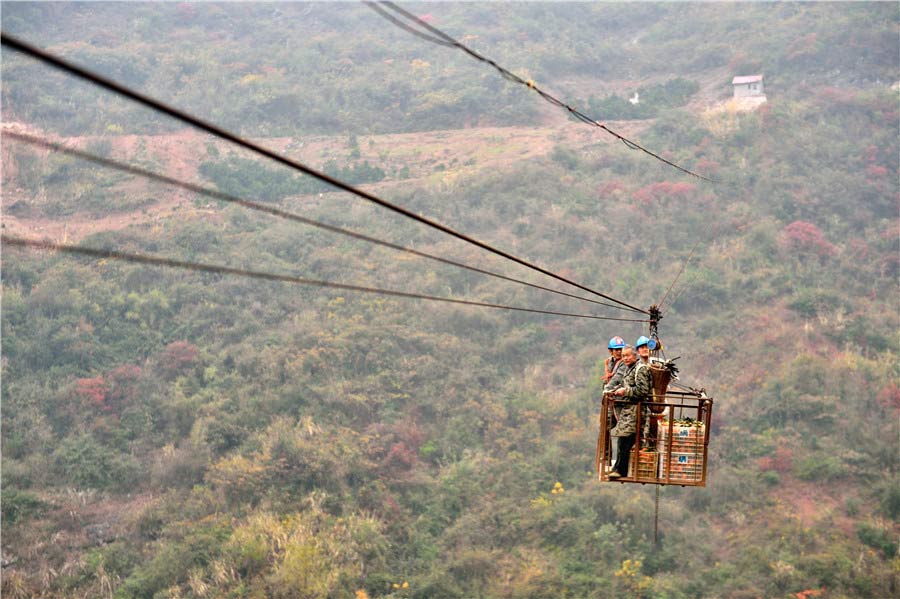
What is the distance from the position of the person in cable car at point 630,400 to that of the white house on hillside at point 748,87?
41751 mm

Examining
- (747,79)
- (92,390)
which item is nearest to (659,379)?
(92,390)

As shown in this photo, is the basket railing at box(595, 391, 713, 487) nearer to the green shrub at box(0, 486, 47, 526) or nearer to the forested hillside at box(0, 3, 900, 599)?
the forested hillside at box(0, 3, 900, 599)

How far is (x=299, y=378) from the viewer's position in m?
27.7

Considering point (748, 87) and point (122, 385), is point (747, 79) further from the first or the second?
point (122, 385)

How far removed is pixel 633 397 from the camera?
11031 millimetres

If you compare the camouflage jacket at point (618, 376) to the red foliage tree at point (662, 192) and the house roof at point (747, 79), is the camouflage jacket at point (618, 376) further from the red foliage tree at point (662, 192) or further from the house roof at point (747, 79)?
the house roof at point (747, 79)

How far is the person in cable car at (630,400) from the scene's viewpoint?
36.1ft

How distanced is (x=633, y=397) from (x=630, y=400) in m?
0.05

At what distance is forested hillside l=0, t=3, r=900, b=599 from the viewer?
22.0 meters

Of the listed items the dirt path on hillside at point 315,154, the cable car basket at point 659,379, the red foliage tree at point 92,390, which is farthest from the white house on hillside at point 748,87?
the cable car basket at point 659,379

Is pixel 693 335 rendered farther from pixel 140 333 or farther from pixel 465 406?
pixel 140 333

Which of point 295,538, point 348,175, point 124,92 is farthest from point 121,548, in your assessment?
point 348,175

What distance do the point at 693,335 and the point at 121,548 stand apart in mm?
19846

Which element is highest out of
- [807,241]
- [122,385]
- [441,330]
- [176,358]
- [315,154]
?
[315,154]
